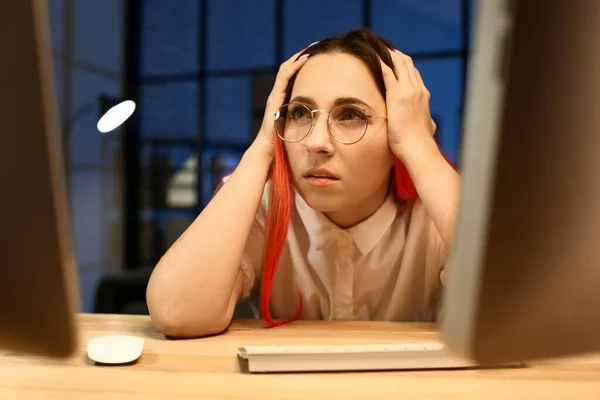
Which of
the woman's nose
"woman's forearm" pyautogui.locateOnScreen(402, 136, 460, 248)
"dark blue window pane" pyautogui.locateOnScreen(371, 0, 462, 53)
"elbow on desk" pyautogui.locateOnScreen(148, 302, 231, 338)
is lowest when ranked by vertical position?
"elbow on desk" pyautogui.locateOnScreen(148, 302, 231, 338)

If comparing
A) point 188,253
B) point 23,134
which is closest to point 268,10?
point 188,253

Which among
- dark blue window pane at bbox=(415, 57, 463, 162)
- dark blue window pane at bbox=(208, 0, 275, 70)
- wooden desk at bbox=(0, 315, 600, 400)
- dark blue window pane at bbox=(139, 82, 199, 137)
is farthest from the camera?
dark blue window pane at bbox=(139, 82, 199, 137)

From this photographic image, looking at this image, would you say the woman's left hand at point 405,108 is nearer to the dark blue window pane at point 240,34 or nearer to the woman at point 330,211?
the woman at point 330,211

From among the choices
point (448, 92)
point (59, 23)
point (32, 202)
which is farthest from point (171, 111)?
point (32, 202)

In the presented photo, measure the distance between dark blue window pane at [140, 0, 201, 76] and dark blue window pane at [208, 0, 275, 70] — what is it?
0.12 metres

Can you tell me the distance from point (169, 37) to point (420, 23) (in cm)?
155

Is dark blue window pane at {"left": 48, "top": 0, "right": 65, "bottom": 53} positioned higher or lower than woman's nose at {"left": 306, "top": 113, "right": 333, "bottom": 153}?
higher

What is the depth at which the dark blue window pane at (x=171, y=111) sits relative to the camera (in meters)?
3.51

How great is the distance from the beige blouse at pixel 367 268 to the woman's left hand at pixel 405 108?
17 centimetres

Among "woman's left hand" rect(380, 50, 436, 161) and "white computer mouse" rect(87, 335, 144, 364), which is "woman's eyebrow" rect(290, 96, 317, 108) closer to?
"woman's left hand" rect(380, 50, 436, 161)

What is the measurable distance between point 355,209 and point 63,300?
2.57 ft

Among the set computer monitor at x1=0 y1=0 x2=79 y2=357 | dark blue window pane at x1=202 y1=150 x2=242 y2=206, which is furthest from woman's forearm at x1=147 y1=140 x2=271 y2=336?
dark blue window pane at x1=202 y1=150 x2=242 y2=206

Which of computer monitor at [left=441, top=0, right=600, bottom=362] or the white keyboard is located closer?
computer monitor at [left=441, top=0, right=600, bottom=362]

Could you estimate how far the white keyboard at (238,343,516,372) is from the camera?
25.7 inches
